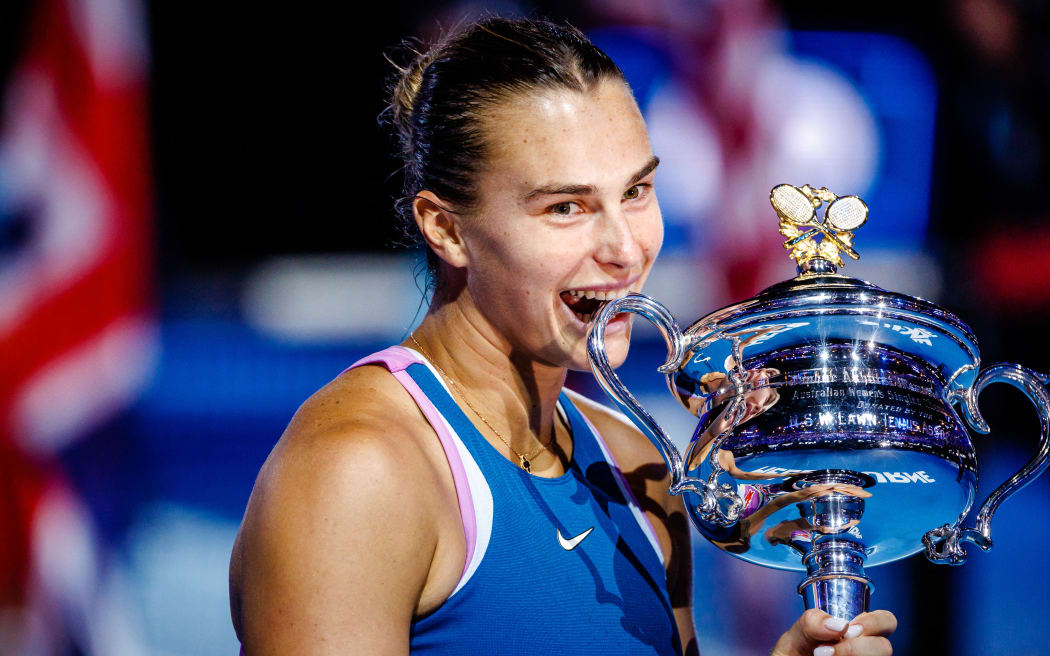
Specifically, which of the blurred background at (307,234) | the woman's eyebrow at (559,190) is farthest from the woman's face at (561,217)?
the blurred background at (307,234)

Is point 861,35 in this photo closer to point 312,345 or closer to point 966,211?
point 966,211

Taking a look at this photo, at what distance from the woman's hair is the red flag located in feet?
5.34

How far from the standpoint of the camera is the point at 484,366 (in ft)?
4.34

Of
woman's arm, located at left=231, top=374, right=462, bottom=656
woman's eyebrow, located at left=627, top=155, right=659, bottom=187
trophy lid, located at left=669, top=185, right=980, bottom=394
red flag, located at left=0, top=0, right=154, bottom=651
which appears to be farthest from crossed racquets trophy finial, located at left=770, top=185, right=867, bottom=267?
red flag, located at left=0, top=0, right=154, bottom=651

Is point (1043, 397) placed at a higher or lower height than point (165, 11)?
lower

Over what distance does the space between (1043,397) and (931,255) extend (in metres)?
2.04

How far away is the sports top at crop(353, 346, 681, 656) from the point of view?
1104 mm

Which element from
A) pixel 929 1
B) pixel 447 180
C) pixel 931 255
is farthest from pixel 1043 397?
pixel 929 1

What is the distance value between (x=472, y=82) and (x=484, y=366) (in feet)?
1.14

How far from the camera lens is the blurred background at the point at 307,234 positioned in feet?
8.80

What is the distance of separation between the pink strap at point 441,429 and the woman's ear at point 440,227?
0.42ft

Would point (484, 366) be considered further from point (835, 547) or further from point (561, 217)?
point (835, 547)

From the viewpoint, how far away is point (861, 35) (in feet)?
9.66

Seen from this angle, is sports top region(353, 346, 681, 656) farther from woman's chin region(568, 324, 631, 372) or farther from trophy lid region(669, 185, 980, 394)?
trophy lid region(669, 185, 980, 394)
